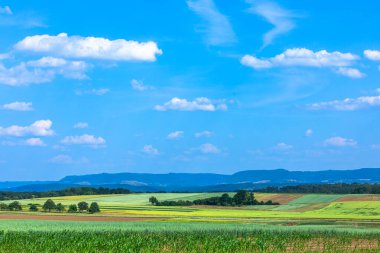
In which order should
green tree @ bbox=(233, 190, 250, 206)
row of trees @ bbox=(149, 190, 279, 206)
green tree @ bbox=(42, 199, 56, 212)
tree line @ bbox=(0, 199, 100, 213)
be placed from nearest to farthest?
tree line @ bbox=(0, 199, 100, 213)
green tree @ bbox=(42, 199, 56, 212)
row of trees @ bbox=(149, 190, 279, 206)
green tree @ bbox=(233, 190, 250, 206)

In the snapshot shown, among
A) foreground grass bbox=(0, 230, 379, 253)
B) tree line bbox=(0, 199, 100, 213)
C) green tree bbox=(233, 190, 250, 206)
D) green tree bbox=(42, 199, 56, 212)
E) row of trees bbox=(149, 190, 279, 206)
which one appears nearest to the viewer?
foreground grass bbox=(0, 230, 379, 253)

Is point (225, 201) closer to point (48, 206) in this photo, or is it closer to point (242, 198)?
point (242, 198)

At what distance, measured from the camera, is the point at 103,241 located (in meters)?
42.2

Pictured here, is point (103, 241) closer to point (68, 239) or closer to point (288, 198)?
point (68, 239)

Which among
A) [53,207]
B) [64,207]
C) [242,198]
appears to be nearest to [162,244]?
[53,207]

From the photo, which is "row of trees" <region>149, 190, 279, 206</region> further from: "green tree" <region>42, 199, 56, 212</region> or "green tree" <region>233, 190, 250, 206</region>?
"green tree" <region>42, 199, 56, 212</region>

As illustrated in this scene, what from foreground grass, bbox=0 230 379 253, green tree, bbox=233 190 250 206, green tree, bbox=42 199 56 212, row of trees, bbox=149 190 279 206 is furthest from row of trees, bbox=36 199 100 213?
foreground grass, bbox=0 230 379 253

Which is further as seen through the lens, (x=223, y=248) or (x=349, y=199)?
(x=349, y=199)

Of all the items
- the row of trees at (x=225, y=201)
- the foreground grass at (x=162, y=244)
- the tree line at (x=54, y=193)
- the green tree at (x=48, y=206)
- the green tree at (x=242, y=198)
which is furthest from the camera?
the tree line at (x=54, y=193)

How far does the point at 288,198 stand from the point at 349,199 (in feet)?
65.7

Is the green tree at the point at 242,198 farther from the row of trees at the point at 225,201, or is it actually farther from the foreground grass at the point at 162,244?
the foreground grass at the point at 162,244

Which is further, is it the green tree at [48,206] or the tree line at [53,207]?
the green tree at [48,206]

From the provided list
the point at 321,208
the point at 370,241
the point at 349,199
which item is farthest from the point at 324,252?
the point at 349,199

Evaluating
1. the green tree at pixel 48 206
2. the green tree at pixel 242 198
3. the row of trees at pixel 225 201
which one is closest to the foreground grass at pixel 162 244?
the green tree at pixel 48 206
